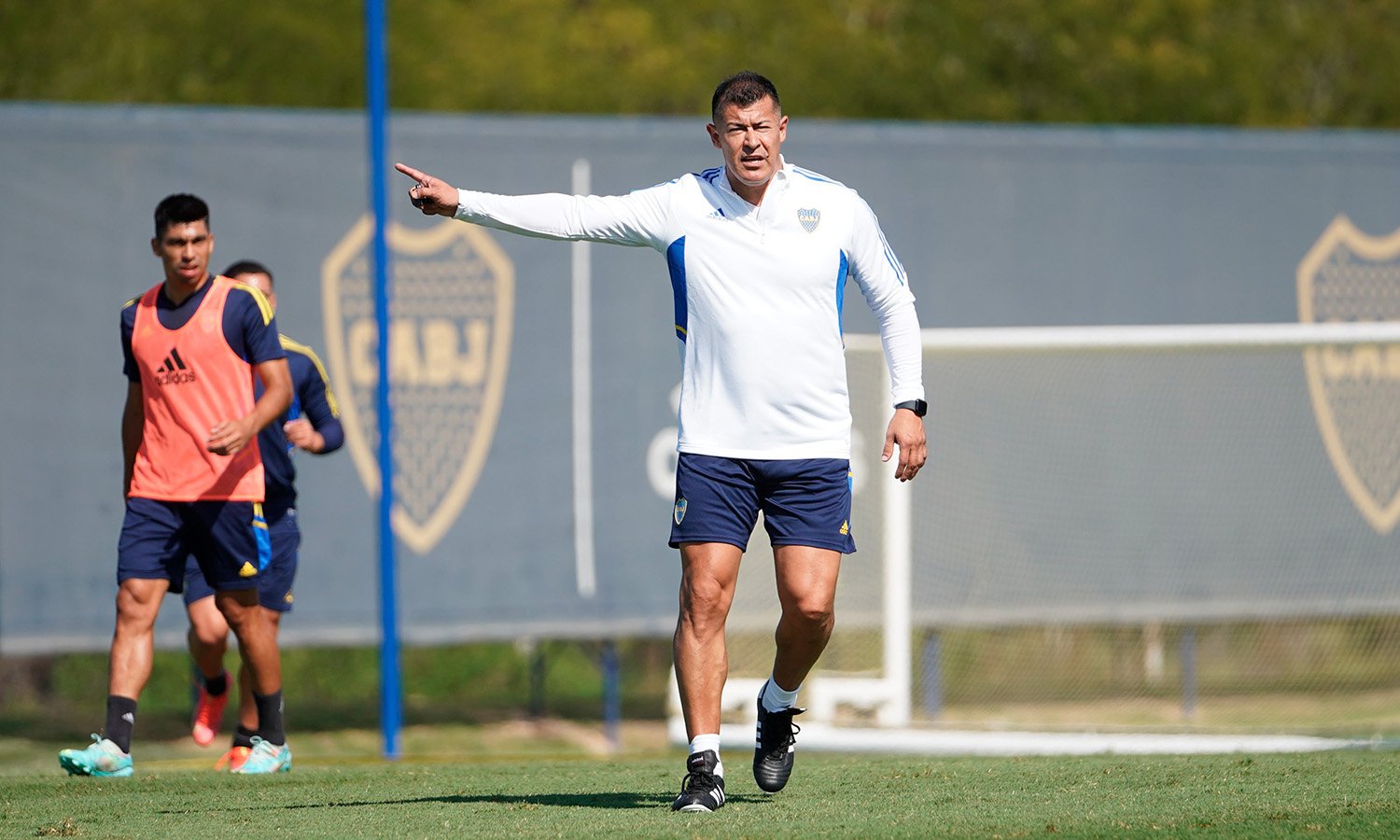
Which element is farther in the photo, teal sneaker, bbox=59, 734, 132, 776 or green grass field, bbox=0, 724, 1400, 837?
teal sneaker, bbox=59, 734, 132, 776

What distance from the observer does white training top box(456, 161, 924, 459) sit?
A: 540 centimetres

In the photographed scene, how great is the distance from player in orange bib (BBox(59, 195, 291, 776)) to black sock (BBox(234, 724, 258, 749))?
92 centimetres

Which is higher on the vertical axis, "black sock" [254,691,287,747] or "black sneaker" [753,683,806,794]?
"black sneaker" [753,683,806,794]

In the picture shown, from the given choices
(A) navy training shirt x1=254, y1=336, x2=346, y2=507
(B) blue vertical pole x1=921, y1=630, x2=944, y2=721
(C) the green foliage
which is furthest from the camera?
(C) the green foliage

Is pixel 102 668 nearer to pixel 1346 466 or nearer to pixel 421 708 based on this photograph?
pixel 421 708

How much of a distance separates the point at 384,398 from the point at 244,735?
204 centimetres

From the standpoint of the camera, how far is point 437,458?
11711mm

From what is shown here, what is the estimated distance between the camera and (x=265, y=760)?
286 inches

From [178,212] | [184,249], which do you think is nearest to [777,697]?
[184,249]

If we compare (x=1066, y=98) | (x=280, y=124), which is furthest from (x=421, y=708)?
(x=1066, y=98)

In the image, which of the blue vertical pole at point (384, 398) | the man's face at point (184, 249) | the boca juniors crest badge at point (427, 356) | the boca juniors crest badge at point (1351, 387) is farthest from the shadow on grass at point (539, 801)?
the boca juniors crest badge at point (1351, 387)

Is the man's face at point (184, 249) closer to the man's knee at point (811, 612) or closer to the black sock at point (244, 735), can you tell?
the black sock at point (244, 735)

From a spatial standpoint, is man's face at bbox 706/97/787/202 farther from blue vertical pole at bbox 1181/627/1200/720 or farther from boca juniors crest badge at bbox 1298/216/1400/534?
boca juniors crest badge at bbox 1298/216/1400/534

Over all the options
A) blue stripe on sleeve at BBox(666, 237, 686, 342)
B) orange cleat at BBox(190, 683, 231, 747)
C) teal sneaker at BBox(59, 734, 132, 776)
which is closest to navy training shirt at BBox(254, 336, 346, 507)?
orange cleat at BBox(190, 683, 231, 747)
